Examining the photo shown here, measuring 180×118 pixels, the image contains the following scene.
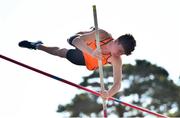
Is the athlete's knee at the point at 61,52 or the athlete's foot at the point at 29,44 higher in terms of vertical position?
the athlete's foot at the point at 29,44

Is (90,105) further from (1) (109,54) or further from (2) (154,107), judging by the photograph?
(1) (109,54)

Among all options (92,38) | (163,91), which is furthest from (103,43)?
(163,91)

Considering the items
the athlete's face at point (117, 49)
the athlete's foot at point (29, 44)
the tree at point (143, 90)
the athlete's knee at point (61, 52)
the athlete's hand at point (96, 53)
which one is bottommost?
the athlete's hand at point (96, 53)

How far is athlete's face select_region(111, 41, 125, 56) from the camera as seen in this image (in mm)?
6984

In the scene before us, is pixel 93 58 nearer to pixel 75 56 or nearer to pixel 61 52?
pixel 75 56

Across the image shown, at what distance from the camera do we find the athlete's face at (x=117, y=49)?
6984 mm

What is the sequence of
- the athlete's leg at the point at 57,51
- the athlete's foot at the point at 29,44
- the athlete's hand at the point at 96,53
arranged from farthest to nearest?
the athlete's foot at the point at 29,44 < the athlete's leg at the point at 57,51 < the athlete's hand at the point at 96,53

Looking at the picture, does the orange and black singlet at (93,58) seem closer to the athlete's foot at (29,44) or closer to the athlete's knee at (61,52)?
the athlete's knee at (61,52)

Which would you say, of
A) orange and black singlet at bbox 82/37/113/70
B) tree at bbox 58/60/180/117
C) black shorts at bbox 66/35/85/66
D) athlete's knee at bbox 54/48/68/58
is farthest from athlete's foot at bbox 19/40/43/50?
tree at bbox 58/60/180/117

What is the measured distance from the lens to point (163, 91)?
1350 inches

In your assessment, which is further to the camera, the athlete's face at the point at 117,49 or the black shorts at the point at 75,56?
the black shorts at the point at 75,56

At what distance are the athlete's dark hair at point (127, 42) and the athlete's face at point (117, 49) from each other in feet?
0.16

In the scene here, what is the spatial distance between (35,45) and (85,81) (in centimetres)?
2596

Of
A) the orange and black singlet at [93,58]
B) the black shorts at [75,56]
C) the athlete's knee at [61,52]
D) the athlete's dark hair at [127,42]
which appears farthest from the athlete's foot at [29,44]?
the athlete's dark hair at [127,42]
